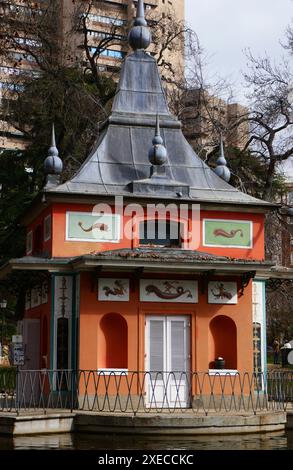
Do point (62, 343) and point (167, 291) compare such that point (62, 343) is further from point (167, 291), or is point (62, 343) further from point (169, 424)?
point (169, 424)

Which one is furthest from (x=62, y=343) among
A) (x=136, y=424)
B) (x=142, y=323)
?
(x=136, y=424)

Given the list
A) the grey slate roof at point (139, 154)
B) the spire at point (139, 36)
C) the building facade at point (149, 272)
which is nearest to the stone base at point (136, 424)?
the building facade at point (149, 272)

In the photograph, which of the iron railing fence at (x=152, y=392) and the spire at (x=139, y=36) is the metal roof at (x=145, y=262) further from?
the spire at (x=139, y=36)

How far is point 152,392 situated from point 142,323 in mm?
1956

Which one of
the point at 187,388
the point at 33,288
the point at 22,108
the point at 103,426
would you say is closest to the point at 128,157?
the point at 33,288

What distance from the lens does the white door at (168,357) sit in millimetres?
25219

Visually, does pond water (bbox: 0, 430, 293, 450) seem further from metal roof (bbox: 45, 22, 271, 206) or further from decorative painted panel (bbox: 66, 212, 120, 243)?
metal roof (bbox: 45, 22, 271, 206)

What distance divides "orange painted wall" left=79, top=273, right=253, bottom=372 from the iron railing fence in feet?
1.23

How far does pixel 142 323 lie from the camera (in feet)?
82.8

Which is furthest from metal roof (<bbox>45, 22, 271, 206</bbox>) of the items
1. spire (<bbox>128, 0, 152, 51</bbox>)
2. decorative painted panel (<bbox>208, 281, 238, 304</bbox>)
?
decorative painted panel (<bbox>208, 281, 238, 304</bbox>)

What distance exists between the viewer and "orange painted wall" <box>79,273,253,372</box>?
24891 mm

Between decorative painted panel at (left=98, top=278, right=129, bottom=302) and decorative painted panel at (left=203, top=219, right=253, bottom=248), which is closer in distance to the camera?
decorative painted panel at (left=98, top=278, right=129, bottom=302)
